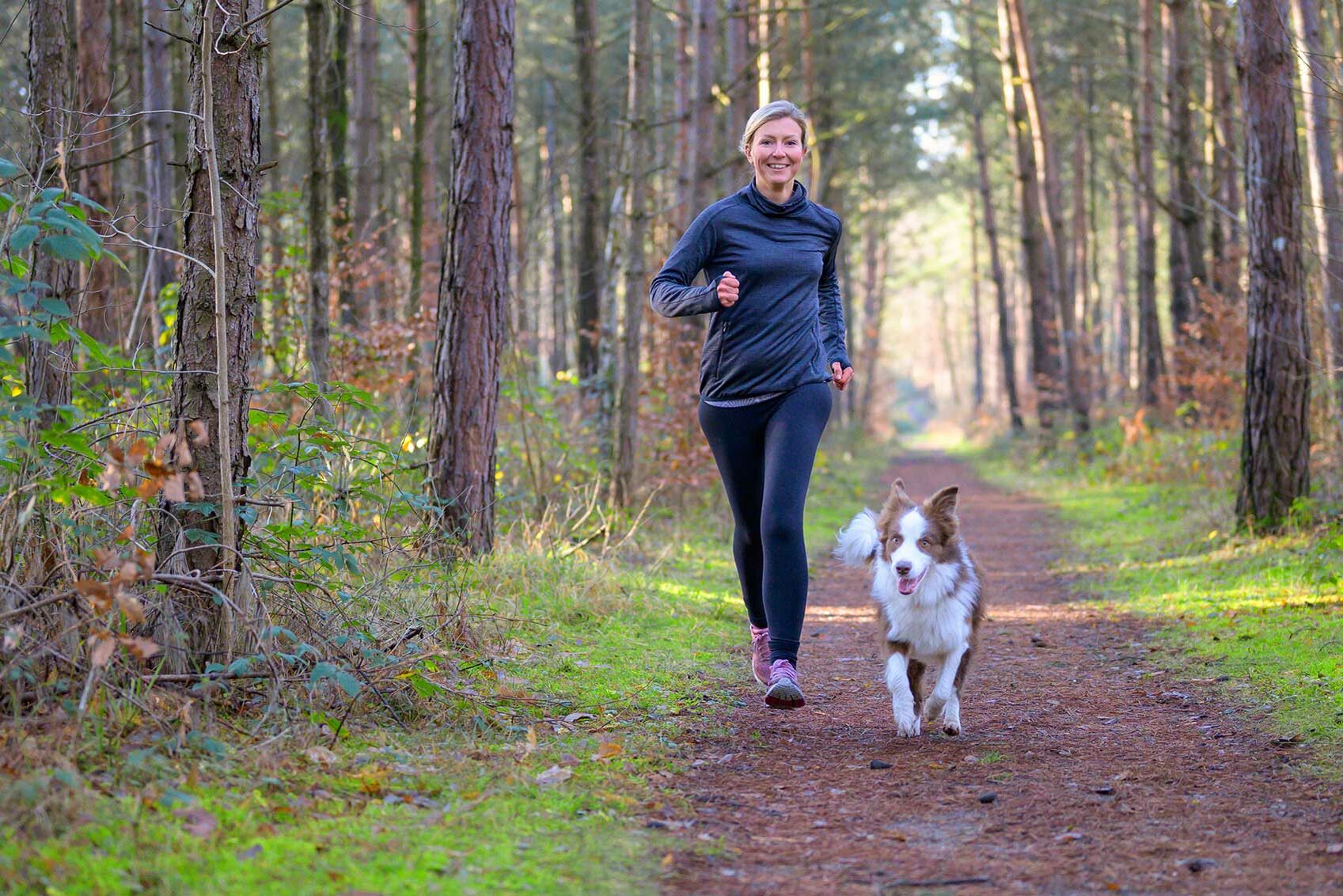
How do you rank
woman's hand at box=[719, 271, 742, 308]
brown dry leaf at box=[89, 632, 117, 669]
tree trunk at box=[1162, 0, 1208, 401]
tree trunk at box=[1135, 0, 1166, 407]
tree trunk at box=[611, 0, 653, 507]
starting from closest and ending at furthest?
brown dry leaf at box=[89, 632, 117, 669] < woman's hand at box=[719, 271, 742, 308] < tree trunk at box=[611, 0, 653, 507] < tree trunk at box=[1162, 0, 1208, 401] < tree trunk at box=[1135, 0, 1166, 407]

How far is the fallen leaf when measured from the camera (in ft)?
13.2

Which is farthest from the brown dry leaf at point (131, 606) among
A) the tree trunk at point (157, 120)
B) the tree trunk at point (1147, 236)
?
the tree trunk at point (1147, 236)

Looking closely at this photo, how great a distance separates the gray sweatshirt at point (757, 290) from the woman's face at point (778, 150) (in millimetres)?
118

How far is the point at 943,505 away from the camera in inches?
208

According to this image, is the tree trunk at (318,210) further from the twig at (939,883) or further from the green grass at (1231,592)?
the twig at (939,883)

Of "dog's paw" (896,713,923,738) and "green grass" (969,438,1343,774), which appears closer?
"dog's paw" (896,713,923,738)

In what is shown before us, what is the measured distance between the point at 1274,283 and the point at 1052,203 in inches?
568

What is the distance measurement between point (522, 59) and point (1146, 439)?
20.8m

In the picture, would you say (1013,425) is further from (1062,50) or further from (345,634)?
(345,634)

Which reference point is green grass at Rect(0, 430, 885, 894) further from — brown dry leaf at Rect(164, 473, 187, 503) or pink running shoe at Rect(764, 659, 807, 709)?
brown dry leaf at Rect(164, 473, 187, 503)

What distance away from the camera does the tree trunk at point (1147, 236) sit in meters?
20.0

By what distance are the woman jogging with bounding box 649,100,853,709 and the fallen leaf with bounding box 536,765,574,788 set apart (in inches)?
45.0

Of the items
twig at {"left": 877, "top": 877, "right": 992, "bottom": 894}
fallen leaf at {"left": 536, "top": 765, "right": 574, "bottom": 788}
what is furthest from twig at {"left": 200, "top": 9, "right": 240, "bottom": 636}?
twig at {"left": 877, "top": 877, "right": 992, "bottom": 894}

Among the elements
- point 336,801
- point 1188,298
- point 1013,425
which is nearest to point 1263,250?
point 336,801
